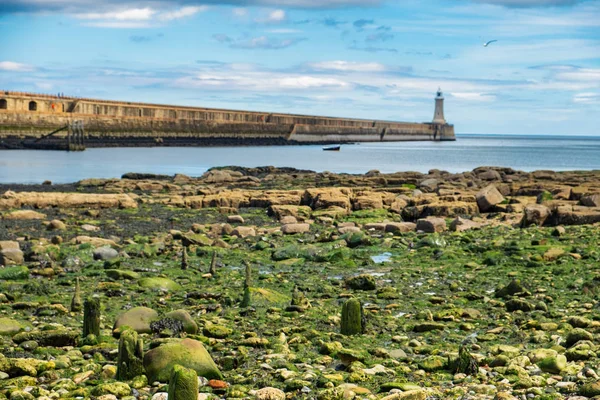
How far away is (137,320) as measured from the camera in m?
9.27

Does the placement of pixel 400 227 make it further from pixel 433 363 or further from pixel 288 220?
pixel 433 363

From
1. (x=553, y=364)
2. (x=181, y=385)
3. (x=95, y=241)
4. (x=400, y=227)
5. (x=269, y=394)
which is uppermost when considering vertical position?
(x=181, y=385)

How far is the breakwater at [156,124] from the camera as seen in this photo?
264ft

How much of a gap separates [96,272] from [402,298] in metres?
5.36

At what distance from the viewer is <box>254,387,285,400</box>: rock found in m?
6.70

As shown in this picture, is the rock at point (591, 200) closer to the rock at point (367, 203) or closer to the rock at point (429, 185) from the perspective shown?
the rock at point (367, 203)

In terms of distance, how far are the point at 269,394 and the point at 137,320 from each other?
3066mm

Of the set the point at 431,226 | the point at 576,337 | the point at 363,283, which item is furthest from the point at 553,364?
the point at 431,226

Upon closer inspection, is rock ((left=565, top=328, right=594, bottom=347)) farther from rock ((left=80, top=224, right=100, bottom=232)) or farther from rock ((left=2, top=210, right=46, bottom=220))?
rock ((left=2, top=210, right=46, bottom=220))

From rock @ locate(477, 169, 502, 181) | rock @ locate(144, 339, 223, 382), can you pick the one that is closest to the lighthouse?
rock @ locate(477, 169, 502, 181)

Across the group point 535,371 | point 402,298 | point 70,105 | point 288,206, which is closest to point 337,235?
point 288,206

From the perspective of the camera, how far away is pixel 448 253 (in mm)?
15156

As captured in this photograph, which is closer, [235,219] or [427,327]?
[427,327]

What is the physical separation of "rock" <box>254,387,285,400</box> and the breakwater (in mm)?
76922
